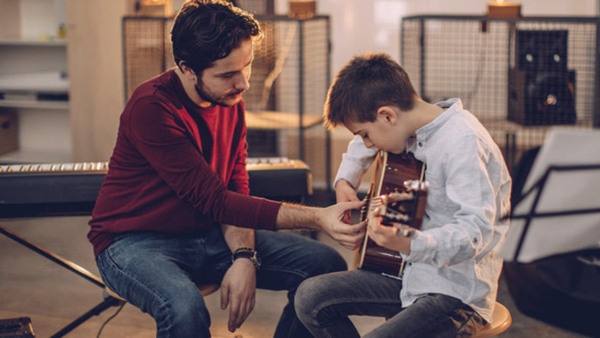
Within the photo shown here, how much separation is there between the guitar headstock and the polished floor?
1.31 meters

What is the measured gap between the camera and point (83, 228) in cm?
388

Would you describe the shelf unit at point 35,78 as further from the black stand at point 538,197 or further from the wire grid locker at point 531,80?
the black stand at point 538,197

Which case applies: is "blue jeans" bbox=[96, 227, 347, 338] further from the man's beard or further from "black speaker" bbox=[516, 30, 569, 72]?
"black speaker" bbox=[516, 30, 569, 72]

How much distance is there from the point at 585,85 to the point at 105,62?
9.72 feet

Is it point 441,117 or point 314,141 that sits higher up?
point 441,117

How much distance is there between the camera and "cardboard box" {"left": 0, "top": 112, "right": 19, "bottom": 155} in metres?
5.05

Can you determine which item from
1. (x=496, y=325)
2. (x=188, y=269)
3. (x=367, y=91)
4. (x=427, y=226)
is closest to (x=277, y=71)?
(x=188, y=269)

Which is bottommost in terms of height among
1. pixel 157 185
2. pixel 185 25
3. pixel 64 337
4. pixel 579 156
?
pixel 64 337

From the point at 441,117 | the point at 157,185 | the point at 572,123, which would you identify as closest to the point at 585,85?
the point at 572,123

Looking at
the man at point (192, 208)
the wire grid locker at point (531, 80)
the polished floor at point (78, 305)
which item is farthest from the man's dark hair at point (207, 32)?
the wire grid locker at point (531, 80)

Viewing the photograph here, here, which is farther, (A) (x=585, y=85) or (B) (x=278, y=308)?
(A) (x=585, y=85)

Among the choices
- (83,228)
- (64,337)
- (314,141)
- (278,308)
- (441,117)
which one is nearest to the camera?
(441,117)

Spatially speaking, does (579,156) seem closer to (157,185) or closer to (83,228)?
(157,185)

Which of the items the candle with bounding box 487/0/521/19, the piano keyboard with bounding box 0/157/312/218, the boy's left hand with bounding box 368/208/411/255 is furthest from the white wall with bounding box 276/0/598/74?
the boy's left hand with bounding box 368/208/411/255
